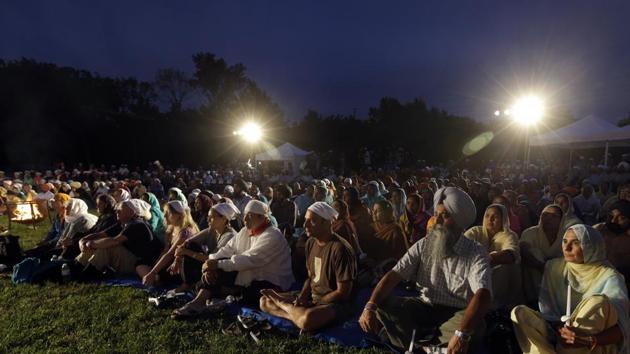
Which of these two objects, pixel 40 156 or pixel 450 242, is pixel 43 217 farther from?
pixel 40 156

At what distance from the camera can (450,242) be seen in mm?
3180

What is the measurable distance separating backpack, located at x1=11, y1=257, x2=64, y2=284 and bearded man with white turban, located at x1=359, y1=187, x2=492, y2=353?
4597 mm

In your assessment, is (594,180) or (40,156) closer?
(594,180)

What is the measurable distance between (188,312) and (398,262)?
2339mm

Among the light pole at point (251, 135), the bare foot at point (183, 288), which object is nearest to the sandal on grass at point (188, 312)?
the bare foot at point (183, 288)

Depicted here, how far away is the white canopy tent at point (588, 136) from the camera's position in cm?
1328

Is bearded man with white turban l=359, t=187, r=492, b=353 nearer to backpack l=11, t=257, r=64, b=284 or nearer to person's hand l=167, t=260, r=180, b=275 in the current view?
person's hand l=167, t=260, r=180, b=275

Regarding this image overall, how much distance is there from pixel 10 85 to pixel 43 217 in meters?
22.9

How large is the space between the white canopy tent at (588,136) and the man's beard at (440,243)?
40.9 feet

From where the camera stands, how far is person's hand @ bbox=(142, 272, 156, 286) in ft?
17.8

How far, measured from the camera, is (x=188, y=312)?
4418 mm

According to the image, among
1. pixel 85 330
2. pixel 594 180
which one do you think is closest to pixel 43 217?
pixel 85 330

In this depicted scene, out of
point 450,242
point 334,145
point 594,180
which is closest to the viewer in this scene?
point 450,242

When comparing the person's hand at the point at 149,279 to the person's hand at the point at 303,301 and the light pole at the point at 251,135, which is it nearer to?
the person's hand at the point at 303,301
